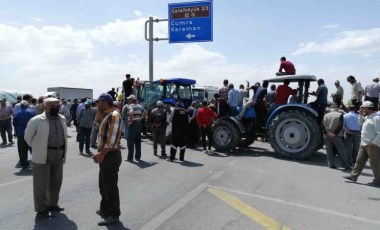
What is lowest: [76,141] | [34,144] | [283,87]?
[76,141]

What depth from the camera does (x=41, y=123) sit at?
18.2ft

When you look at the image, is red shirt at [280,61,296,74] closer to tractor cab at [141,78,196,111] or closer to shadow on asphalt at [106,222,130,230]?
tractor cab at [141,78,196,111]

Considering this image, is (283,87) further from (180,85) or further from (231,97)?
(180,85)

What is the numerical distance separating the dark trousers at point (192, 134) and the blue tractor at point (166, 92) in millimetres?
1282

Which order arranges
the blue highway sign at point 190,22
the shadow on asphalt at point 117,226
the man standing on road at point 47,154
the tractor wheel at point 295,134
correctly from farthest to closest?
the blue highway sign at point 190,22 < the tractor wheel at point 295,134 < the man standing on road at point 47,154 < the shadow on asphalt at point 117,226

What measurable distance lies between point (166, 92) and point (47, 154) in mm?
9615

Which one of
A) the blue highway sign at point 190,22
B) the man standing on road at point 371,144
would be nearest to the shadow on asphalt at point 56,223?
the man standing on road at point 371,144

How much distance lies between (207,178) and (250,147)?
551 cm

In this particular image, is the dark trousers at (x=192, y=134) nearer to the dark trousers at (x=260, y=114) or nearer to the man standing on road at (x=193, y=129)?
the man standing on road at (x=193, y=129)

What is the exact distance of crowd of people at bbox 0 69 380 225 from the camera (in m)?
5.27

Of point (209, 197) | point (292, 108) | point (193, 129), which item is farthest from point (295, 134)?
point (209, 197)

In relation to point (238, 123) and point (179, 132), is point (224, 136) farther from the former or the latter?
point (179, 132)

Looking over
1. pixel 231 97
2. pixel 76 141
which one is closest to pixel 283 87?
pixel 231 97

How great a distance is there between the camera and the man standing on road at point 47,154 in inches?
215
